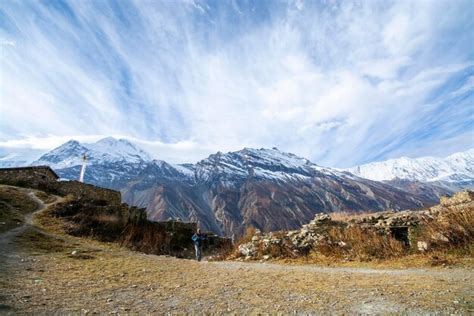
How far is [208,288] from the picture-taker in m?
8.59

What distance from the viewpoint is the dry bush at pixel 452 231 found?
1134 centimetres

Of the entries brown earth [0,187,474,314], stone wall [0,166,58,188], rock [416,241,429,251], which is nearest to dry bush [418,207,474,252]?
rock [416,241,429,251]

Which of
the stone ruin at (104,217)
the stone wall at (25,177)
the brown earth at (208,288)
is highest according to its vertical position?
the stone wall at (25,177)

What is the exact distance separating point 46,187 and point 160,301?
1316 inches

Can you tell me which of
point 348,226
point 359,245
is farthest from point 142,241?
point 359,245

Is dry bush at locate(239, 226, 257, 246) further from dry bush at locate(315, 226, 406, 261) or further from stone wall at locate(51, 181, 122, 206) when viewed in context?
stone wall at locate(51, 181, 122, 206)

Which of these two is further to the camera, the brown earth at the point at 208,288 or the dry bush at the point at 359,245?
the dry bush at the point at 359,245

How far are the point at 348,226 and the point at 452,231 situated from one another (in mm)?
Result: 5227

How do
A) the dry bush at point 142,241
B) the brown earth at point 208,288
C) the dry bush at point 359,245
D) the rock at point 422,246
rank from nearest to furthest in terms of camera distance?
the brown earth at point 208,288 → the rock at point 422,246 → the dry bush at point 359,245 → the dry bush at point 142,241

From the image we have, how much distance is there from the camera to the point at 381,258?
12.8 metres

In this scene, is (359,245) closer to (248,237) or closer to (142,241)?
(248,237)

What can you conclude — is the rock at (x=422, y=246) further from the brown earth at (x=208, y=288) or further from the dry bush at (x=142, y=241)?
the dry bush at (x=142, y=241)

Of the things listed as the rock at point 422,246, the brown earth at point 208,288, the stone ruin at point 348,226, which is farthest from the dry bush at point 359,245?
the brown earth at point 208,288

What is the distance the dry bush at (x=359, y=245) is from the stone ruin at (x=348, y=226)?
0.99 feet
